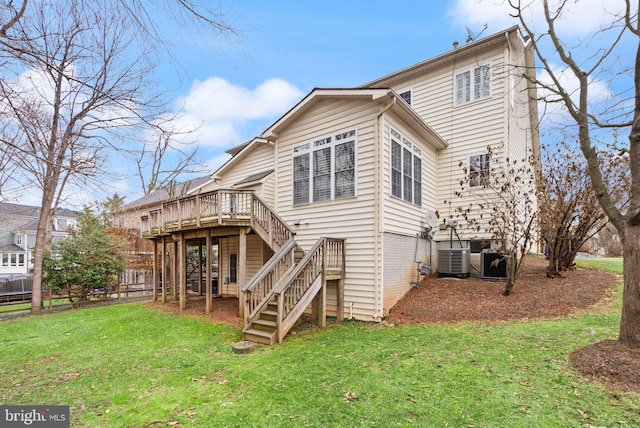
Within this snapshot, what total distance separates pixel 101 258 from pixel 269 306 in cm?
1151

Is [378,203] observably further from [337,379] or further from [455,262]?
[337,379]

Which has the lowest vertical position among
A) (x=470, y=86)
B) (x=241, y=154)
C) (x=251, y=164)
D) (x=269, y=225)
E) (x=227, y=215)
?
(x=269, y=225)

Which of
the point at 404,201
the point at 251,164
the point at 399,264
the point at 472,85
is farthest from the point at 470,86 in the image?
the point at 251,164

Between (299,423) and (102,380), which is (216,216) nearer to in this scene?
(102,380)

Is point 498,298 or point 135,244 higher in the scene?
point 135,244

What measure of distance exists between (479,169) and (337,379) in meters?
9.03

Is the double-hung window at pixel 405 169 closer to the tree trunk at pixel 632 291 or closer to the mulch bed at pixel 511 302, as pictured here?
the mulch bed at pixel 511 302

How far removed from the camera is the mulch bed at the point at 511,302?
695 cm

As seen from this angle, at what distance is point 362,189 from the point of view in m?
8.60

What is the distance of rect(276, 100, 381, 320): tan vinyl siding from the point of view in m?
8.35

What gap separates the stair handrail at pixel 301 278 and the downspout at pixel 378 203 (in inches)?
39.2

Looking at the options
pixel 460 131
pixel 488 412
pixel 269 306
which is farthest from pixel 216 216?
pixel 460 131

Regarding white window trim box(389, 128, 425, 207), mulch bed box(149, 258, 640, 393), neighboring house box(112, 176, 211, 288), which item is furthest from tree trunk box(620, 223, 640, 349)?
neighboring house box(112, 176, 211, 288)

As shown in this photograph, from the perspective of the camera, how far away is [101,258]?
14852mm
